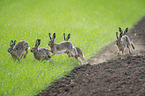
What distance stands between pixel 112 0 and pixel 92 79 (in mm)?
21219

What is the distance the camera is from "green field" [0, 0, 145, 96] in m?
9.39

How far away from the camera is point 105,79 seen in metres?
9.31

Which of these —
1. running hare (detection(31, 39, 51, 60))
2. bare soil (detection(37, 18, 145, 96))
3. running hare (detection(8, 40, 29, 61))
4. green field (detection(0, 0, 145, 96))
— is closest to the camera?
bare soil (detection(37, 18, 145, 96))

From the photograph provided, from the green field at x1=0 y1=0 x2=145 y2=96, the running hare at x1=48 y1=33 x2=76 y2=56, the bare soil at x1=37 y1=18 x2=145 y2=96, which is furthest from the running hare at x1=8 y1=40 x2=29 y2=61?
the bare soil at x1=37 y1=18 x2=145 y2=96

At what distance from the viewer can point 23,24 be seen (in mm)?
17359

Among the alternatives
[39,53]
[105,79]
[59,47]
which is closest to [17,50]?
[39,53]

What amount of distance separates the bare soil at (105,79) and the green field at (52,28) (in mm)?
567

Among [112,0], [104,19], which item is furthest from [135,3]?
[104,19]

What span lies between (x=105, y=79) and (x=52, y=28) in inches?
339

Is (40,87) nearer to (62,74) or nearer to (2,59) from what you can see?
(62,74)

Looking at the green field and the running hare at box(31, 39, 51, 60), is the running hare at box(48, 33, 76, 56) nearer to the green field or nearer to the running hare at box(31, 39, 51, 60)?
the running hare at box(31, 39, 51, 60)

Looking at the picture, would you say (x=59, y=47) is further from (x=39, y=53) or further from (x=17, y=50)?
(x=17, y=50)

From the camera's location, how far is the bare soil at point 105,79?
27.1 feet

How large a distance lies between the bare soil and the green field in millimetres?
567
